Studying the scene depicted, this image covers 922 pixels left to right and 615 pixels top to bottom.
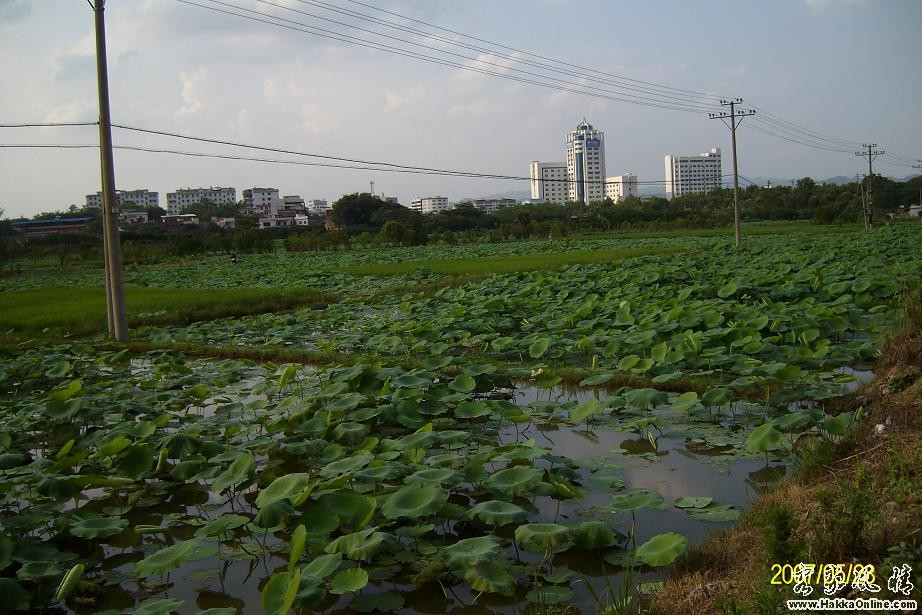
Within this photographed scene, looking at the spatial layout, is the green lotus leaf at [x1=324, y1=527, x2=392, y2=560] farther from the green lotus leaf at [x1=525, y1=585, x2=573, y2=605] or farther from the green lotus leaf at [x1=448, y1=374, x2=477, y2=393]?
the green lotus leaf at [x1=448, y1=374, x2=477, y2=393]

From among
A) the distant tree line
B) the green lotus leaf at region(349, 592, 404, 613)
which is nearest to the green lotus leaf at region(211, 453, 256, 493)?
the green lotus leaf at region(349, 592, 404, 613)

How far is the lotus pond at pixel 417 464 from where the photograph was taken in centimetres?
297

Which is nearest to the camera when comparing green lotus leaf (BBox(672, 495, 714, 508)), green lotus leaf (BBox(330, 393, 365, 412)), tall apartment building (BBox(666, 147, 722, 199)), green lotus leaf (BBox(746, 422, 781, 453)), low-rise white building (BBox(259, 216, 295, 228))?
green lotus leaf (BBox(672, 495, 714, 508))

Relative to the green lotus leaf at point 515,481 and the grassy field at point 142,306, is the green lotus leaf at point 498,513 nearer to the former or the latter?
the green lotus leaf at point 515,481

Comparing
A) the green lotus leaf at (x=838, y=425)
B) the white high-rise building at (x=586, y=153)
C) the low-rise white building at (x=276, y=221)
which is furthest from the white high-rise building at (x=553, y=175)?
the green lotus leaf at (x=838, y=425)

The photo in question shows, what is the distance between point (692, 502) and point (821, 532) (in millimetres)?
970

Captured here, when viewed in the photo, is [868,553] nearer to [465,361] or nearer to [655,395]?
[655,395]

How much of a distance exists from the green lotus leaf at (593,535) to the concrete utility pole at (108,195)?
896 centimetres

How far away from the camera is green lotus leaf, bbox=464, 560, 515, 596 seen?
8.73 feet

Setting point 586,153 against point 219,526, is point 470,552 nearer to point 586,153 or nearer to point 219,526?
point 219,526

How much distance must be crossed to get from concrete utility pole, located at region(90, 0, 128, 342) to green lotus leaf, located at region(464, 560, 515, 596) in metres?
8.97

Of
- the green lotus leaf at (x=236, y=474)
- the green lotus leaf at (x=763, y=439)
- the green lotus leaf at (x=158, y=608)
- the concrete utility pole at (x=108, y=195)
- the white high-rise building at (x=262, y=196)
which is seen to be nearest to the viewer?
the green lotus leaf at (x=158, y=608)

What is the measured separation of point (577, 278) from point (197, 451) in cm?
983

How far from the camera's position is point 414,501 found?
320 cm
